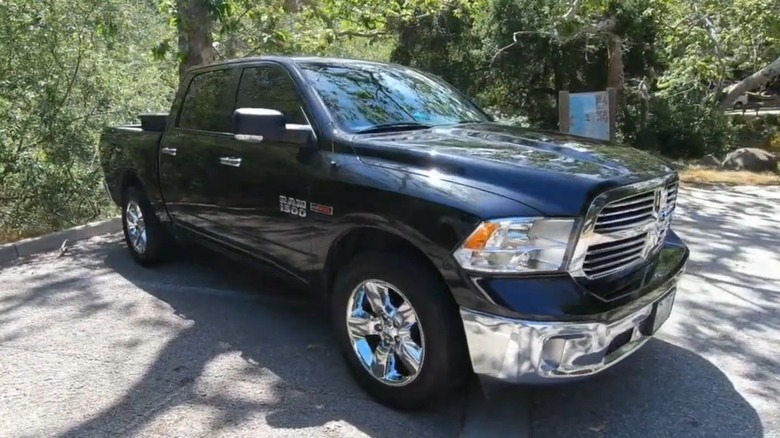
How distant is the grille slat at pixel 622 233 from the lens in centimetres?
306

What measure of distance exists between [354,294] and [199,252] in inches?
133

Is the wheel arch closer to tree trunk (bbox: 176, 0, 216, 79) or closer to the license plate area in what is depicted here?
the license plate area

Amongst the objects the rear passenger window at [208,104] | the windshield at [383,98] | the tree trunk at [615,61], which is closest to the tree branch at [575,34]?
the tree trunk at [615,61]

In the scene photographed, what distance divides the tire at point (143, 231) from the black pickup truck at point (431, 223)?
3.53 ft

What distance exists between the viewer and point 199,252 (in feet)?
21.1

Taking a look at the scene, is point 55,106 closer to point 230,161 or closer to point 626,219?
point 230,161

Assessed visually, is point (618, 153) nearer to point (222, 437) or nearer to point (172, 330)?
point (222, 437)

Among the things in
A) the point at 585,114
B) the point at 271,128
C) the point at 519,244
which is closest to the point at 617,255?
the point at 519,244

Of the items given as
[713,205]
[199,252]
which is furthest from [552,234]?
[713,205]

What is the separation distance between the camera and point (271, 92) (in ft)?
14.4

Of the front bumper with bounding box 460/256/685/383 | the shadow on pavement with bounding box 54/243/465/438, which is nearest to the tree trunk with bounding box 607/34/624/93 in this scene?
the shadow on pavement with bounding box 54/243/465/438

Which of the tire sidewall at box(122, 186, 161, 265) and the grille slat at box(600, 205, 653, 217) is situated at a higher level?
the grille slat at box(600, 205, 653, 217)

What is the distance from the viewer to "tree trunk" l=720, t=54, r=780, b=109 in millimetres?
16078

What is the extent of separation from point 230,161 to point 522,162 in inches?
84.6
